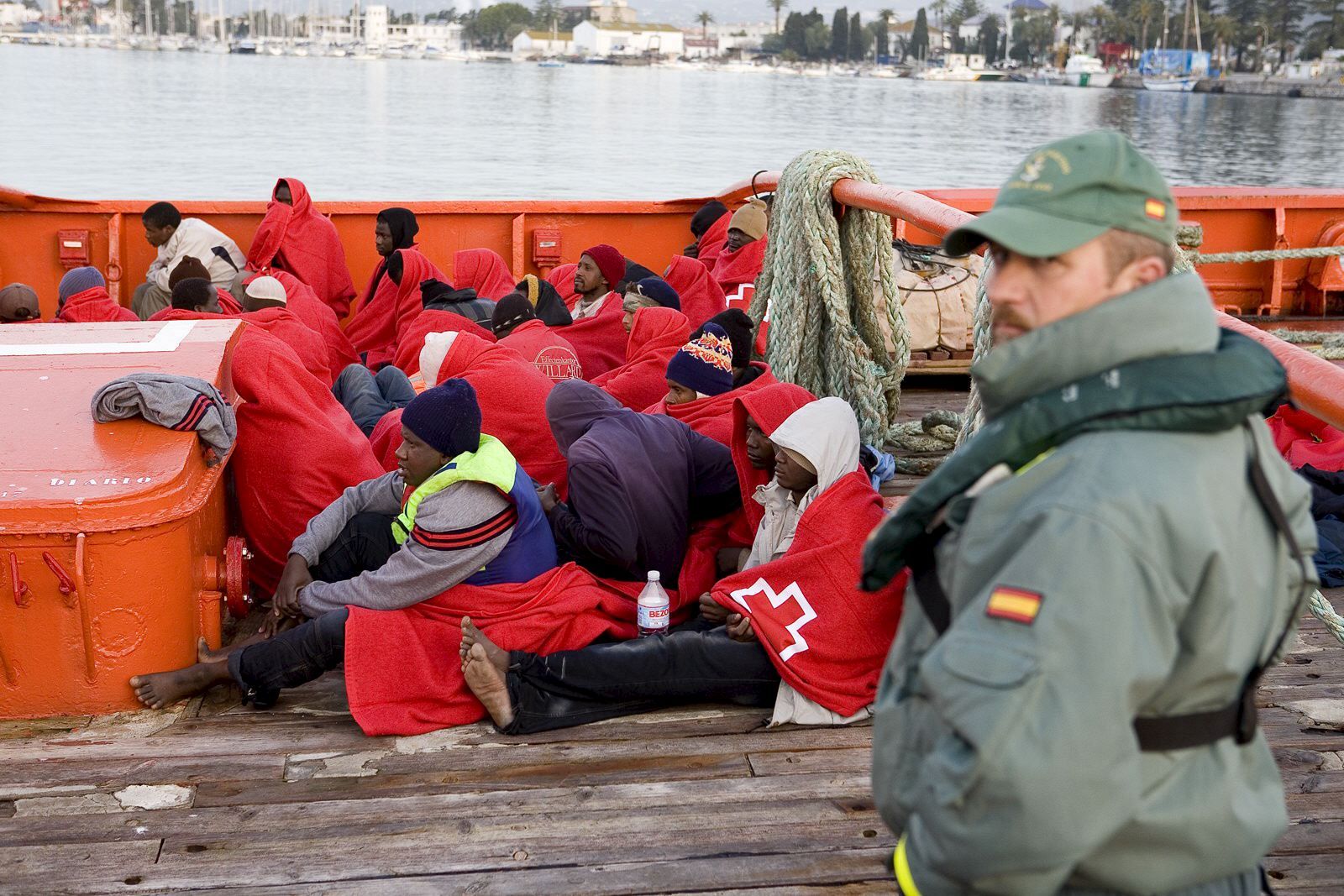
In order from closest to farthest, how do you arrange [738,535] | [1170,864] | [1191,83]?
[1170,864] < [738,535] < [1191,83]

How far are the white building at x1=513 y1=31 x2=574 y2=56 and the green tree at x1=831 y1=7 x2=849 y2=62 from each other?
27.6 meters

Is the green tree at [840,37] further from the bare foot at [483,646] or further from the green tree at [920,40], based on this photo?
the bare foot at [483,646]

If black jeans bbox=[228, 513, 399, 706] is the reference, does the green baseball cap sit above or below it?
above

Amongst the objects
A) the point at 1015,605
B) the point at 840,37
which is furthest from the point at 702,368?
the point at 840,37

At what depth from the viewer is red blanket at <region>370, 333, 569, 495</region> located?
182 inches

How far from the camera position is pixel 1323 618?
A: 2.84 meters

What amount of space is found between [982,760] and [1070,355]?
0.43m

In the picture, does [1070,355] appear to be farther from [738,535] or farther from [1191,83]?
[1191,83]

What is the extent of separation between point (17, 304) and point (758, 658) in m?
4.10

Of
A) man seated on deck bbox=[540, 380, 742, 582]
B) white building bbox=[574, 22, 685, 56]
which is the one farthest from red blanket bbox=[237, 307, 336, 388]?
white building bbox=[574, 22, 685, 56]

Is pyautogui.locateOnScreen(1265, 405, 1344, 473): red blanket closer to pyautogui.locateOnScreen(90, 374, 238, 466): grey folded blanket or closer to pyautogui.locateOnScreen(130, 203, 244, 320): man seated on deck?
pyautogui.locateOnScreen(90, 374, 238, 466): grey folded blanket

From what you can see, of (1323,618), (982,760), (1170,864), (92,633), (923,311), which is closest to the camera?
(982,760)

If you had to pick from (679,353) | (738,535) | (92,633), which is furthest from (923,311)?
(92,633)

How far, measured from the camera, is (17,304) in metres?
5.83
